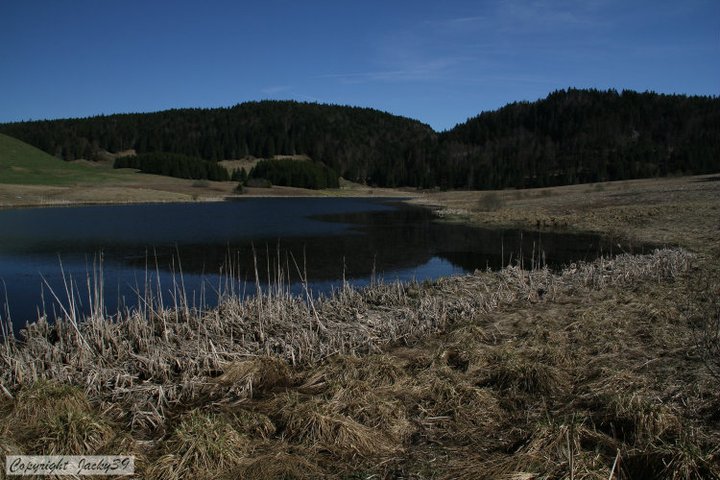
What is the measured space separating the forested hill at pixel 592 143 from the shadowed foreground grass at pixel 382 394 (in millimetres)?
116447

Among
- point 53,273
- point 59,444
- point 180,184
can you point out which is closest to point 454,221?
point 53,273

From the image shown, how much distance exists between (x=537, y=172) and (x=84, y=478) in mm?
150601

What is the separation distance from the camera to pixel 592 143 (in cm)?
15888

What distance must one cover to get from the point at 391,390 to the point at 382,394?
21 centimetres

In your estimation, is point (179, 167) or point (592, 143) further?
point (592, 143)

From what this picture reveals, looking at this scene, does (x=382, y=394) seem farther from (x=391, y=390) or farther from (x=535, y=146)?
(x=535, y=146)

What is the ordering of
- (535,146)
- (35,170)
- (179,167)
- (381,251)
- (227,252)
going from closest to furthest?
(227,252) < (381,251) < (35,170) < (179,167) < (535,146)

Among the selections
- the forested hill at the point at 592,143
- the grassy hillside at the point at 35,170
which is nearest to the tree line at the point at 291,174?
the grassy hillside at the point at 35,170

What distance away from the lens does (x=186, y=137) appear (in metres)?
198

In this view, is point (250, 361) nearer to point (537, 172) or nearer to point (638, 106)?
point (537, 172)

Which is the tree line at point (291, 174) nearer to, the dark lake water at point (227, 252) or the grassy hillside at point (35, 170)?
the grassy hillside at point (35, 170)

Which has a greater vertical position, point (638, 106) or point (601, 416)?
point (638, 106)

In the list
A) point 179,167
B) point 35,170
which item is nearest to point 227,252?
point 35,170

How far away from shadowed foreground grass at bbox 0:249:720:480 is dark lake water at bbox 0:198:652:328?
10.3ft
